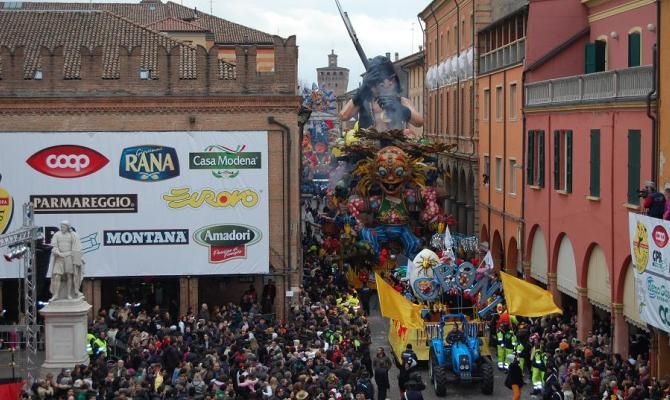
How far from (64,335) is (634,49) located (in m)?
16.3

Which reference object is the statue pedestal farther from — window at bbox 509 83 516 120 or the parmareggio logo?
window at bbox 509 83 516 120

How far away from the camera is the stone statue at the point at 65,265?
26.4 metres

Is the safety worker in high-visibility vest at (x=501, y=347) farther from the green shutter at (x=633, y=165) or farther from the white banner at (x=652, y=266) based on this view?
the white banner at (x=652, y=266)

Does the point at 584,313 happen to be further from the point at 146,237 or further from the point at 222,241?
the point at 146,237

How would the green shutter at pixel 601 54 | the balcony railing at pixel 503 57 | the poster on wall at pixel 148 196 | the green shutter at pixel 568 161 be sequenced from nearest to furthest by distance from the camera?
the green shutter at pixel 568 161 → the poster on wall at pixel 148 196 → the green shutter at pixel 601 54 → the balcony railing at pixel 503 57

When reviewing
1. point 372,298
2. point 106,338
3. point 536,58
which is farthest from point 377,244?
point 106,338

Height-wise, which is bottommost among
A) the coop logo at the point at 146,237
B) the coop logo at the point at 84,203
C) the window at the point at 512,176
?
the coop logo at the point at 146,237

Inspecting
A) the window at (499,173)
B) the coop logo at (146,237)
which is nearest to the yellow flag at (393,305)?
the coop logo at (146,237)

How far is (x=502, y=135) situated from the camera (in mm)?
43031

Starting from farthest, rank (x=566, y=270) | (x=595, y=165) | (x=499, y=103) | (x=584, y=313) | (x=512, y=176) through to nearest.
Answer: (x=499, y=103) → (x=512, y=176) → (x=566, y=270) → (x=584, y=313) → (x=595, y=165)

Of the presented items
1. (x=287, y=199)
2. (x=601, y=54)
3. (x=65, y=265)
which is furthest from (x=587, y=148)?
(x=65, y=265)

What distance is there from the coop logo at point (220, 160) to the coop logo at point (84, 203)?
6.48 ft

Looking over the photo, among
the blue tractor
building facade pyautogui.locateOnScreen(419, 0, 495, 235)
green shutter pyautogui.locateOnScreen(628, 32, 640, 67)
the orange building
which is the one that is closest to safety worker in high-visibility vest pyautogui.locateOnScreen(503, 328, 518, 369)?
the blue tractor

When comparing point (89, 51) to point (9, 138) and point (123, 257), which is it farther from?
point (123, 257)
